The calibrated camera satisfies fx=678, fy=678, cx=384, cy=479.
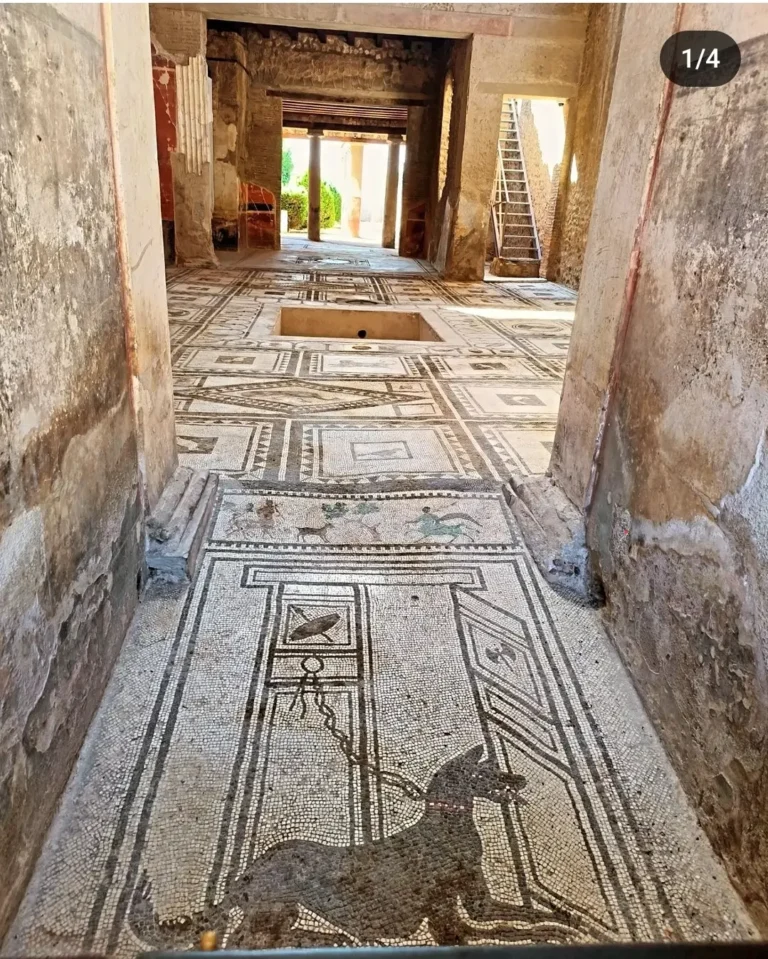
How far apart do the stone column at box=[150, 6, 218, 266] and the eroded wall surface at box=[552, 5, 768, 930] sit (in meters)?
6.26

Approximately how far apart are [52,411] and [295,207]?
18481 mm

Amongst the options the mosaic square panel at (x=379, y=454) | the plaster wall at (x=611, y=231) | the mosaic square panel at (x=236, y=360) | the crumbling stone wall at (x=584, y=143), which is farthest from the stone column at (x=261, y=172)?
the plaster wall at (x=611, y=231)

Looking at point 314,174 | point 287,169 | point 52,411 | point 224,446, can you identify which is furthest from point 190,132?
point 287,169

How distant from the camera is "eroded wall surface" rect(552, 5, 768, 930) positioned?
1008mm

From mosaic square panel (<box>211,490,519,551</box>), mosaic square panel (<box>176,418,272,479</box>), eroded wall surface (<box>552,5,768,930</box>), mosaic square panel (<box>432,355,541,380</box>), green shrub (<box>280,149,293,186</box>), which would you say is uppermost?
green shrub (<box>280,149,293,186</box>)

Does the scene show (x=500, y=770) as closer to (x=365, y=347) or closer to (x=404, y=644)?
(x=404, y=644)

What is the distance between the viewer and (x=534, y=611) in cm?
161

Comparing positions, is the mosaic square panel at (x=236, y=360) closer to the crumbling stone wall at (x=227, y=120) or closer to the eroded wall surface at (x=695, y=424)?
the eroded wall surface at (x=695, y=424)

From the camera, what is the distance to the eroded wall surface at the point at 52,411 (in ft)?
2.84

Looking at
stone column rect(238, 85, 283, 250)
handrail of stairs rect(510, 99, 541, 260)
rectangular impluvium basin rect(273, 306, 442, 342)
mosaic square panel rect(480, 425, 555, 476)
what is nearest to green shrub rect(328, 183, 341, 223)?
stone column rect(238, 85, 283, 250)

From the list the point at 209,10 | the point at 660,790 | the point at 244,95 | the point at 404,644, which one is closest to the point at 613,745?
the point at 660,790

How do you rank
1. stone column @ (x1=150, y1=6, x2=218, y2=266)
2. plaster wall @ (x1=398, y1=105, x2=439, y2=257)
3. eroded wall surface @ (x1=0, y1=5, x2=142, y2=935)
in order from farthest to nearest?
plaster wall @ (x1=398, y1=105, x2=439, y2=257), stone column @ (x1=150, y1=6, x2=218, y2=266), eroded wall surface @ (x1=0, y1=5, x2=142, y2=935)

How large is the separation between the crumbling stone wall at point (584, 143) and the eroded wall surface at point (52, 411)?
5703 mm

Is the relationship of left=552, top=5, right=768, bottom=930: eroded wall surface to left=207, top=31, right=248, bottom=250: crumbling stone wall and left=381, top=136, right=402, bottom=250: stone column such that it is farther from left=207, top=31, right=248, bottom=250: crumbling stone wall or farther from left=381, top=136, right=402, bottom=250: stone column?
left=381, top=136, right=402, bottom=250: stone column
